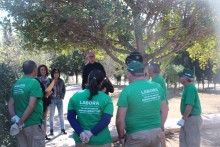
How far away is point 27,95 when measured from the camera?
440 centimetres

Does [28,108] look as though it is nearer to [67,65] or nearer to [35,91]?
[35,91]

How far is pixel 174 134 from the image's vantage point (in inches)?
350

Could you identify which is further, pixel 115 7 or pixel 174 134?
pixel 174 134

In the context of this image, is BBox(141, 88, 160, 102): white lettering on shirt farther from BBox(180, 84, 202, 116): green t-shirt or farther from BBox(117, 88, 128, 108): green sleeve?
BBox(180, 84, 202, 116): green t-shirt

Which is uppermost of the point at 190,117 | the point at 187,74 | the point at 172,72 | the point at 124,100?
the point at 172,72

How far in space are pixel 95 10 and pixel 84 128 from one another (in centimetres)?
312

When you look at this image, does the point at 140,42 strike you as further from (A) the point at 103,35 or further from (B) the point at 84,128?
(B) the point at 84,128

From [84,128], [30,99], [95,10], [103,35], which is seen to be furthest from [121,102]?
[103,35]

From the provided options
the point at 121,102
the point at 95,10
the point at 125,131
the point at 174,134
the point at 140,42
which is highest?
the point at 95,10

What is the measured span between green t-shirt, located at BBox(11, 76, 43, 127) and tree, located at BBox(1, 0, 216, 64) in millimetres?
2275

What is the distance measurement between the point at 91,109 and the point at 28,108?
3.87ft

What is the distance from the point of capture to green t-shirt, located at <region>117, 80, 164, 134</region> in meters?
3.67

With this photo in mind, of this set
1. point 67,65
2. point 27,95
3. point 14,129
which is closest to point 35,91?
point 27,95

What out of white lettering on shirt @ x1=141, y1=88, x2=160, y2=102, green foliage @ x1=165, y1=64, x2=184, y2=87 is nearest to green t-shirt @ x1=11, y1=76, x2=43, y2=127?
white lettering on shirt @ x1=141, y1=88, x2=160, y2=102
